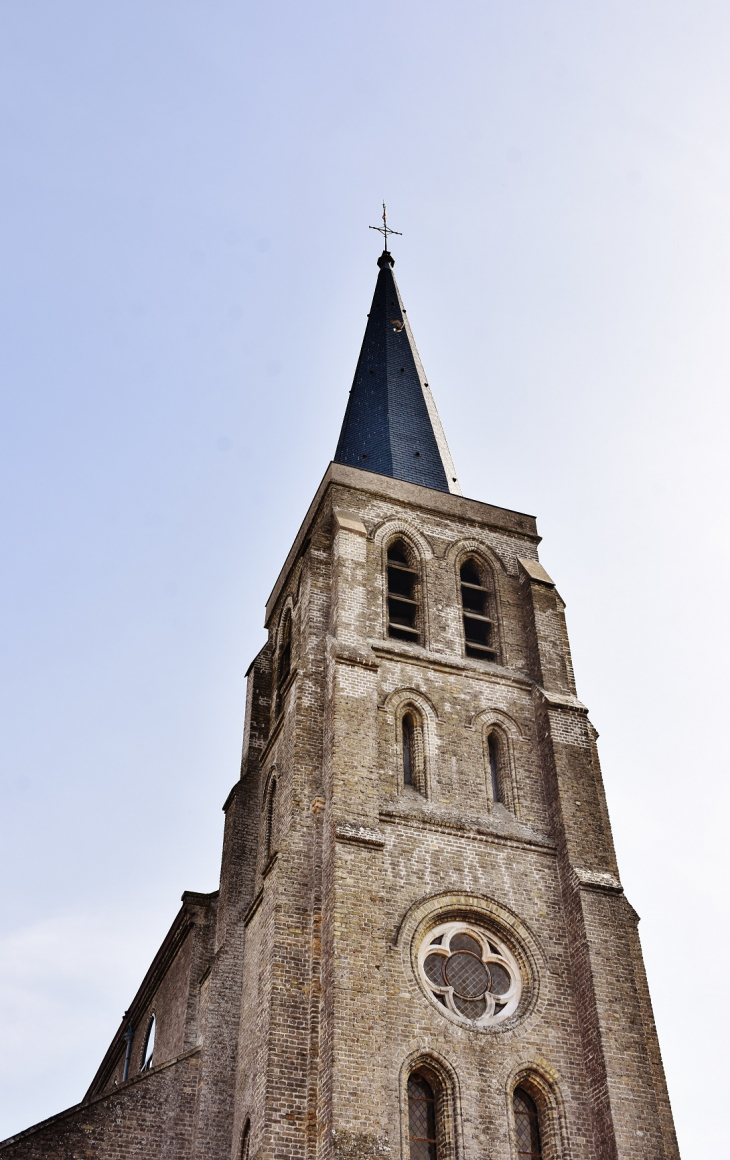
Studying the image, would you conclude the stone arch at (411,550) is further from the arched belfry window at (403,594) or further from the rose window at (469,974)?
the rose window at (469,974)

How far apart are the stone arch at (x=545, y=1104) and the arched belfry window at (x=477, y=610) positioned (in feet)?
25.8

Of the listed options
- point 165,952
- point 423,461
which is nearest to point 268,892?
point 165,952

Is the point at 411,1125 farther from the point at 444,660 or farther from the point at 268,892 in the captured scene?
the point at 444,660

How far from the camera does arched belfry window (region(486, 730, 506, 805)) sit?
1986 cm

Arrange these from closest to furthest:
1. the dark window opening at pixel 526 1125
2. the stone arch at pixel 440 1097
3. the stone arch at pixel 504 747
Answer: the stone arch at pixel 440 1097 < the dark window opening at pixel 526 1125 < the stone arch at pixel 504 747

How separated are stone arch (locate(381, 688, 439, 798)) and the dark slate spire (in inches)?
233

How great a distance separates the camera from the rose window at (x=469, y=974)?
1692 cm

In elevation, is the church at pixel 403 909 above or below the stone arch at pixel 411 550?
below

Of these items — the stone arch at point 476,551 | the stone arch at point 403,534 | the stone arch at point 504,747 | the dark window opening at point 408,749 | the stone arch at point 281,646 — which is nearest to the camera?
the dark window opening at point 408,749

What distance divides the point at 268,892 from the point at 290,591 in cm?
768

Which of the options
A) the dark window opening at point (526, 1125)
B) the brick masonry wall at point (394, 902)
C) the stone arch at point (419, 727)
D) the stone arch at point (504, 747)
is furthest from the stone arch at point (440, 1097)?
the stone arch at point (504, 747)

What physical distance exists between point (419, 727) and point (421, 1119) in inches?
252

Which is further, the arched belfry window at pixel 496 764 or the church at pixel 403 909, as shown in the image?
the arched belfry window at pixel 496 764

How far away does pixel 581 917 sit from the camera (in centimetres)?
1780
